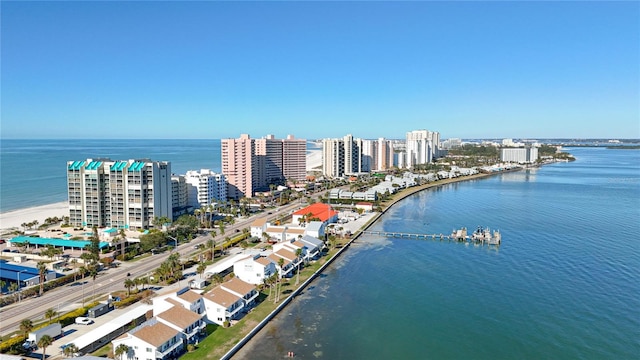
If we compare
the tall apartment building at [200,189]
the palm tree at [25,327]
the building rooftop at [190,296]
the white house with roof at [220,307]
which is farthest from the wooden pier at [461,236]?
the palm tree at [25,327]

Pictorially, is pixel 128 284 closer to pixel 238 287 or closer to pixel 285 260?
pixel 238 287

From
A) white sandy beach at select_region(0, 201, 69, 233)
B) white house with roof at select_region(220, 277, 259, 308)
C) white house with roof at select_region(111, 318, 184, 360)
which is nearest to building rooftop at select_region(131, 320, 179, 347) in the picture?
white house with roof at select_region(111, 318, 184, 360)

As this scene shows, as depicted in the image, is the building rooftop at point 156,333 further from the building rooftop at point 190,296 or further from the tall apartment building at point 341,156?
the tall apartment building at point 341,156

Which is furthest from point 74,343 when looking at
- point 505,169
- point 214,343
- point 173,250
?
point 505,169

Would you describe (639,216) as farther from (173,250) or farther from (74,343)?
(74,343)

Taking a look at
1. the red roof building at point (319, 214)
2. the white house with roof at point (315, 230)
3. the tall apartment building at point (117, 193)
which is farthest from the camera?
the red roof building at point (319, 214)
